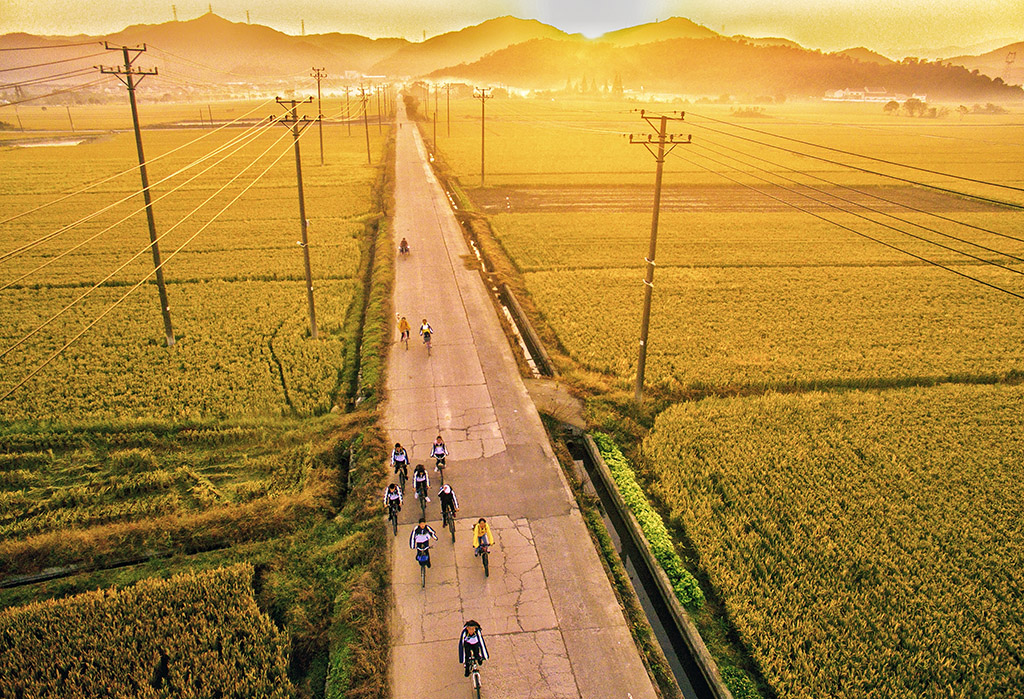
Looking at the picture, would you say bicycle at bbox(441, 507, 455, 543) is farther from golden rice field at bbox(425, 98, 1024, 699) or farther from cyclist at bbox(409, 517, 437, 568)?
golden rice field at bbox(425, 98, 1024, 699)

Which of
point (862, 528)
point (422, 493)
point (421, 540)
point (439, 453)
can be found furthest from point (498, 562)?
point (862, 528)

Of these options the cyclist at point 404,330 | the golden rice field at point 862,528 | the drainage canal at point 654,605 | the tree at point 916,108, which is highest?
the tree at point 916,108

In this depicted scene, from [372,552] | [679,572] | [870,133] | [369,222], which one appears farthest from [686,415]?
[870,133]

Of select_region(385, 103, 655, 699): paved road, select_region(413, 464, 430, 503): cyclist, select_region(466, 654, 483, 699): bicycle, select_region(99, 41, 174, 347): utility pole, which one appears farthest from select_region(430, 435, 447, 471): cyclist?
select_region(99, 41, 174, 347): utility pole

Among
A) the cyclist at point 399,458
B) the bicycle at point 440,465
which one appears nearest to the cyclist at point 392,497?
the cyclist at point 399,458

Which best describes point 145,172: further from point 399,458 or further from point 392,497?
point 392,497

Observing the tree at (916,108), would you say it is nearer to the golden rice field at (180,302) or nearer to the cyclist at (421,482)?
the golden rice field at (180,302)
